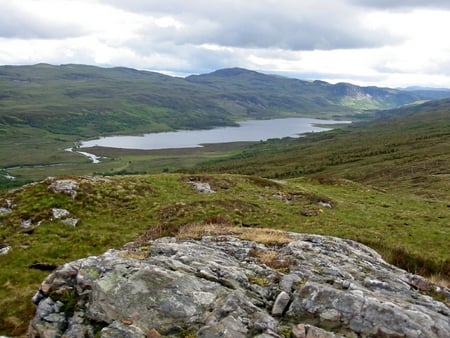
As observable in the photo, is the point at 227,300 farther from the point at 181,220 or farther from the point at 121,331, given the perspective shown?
the point at 181,220

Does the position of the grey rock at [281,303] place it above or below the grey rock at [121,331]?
above

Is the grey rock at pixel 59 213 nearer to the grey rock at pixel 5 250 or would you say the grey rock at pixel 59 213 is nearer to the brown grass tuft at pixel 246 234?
the grey rock at pixel 5 250

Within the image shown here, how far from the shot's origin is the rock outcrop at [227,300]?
38.9 feet

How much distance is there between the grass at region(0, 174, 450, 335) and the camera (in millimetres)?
24484

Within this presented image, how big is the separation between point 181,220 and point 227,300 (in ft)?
70.5

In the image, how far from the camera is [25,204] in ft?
114

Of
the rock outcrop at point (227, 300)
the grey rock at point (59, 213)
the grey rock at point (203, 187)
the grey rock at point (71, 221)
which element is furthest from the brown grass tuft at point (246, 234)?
the grey rock at point (203, 187)

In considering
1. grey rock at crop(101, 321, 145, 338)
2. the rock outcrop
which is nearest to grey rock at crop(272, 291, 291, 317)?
the rock outcrop

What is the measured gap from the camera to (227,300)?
496 inches

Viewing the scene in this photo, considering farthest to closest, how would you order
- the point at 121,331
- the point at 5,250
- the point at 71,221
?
the point at 71,221 → the point at 5,250 → the point at 121,331

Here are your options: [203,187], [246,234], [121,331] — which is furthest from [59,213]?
[121,331]

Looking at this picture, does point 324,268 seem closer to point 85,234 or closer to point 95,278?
point 95,278

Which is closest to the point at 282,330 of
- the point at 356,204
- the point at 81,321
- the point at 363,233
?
the point at 81,321

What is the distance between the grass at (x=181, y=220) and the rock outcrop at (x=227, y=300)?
5320 millimetres
